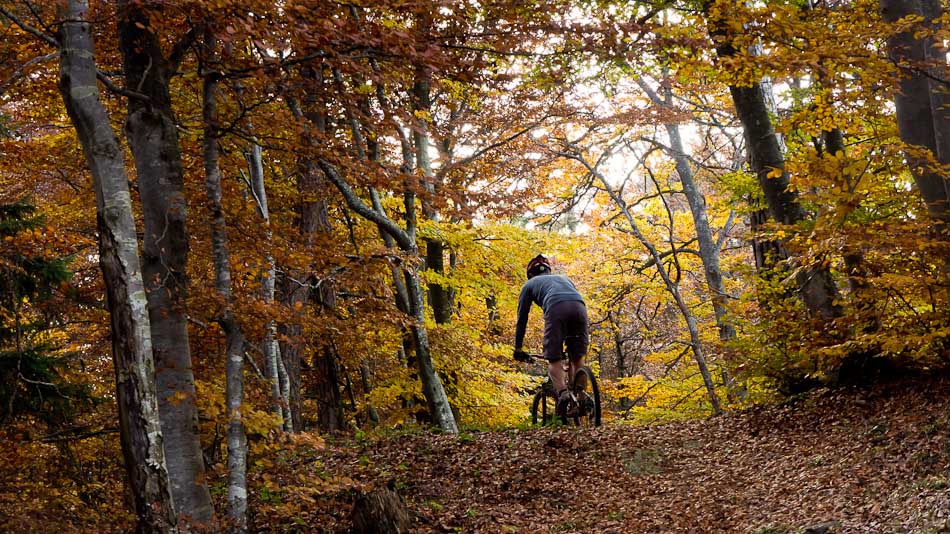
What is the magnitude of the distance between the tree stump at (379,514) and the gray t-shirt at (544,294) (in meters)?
3.10

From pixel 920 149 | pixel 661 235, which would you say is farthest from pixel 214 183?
pixel 661 235

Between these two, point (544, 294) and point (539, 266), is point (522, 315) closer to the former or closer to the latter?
point (544, 294)

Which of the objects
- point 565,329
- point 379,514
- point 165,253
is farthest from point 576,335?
point 165,253

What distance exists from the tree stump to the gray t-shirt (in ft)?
10.2

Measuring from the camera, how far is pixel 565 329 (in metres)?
9.68

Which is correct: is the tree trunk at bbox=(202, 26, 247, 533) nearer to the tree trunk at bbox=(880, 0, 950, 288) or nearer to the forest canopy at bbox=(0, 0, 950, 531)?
the forest canopy at bbox=(0, 0, 950, 531)

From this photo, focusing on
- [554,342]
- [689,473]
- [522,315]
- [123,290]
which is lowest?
[689,473]

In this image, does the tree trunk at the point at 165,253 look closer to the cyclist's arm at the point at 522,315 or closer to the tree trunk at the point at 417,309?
the tree trunk at the point at 417,309

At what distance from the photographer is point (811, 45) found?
6750 millimetres

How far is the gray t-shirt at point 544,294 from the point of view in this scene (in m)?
9.65

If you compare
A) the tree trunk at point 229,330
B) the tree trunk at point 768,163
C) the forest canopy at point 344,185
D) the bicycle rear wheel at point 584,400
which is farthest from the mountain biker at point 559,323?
the tree trunk at point 229,330

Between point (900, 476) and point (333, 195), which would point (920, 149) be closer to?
point (900, 476)

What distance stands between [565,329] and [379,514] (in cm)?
356

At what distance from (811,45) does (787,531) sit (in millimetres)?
4132
